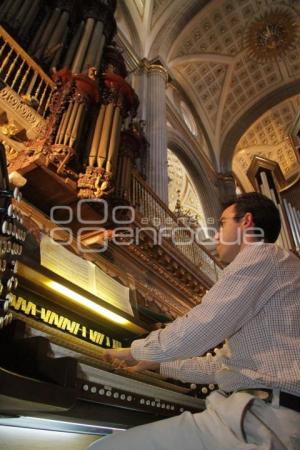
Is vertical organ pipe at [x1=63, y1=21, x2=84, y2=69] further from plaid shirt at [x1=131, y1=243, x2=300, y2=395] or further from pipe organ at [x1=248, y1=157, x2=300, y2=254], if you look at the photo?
pipe organ at [x1=248, y1=157, x2=300, y2=254]

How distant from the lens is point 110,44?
7234 mm

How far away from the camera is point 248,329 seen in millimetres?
1362

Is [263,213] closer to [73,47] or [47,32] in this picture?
[73,47]

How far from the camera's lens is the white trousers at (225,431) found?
112 cm

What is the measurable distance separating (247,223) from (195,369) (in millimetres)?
786

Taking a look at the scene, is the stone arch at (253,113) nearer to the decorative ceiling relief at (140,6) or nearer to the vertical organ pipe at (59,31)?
the decorative ceiling relief at (140,6)

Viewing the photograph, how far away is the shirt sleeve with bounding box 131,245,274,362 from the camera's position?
129cm

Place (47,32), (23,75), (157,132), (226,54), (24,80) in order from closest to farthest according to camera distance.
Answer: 1. (24,80)
2. (23,75)
3. (47,32)
4. (157,132)
5. (226,54)

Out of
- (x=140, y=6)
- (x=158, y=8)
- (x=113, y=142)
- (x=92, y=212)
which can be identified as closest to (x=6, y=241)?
(x=92, y=212)

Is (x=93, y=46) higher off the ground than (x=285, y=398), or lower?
higher

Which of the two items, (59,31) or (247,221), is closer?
(247,221)

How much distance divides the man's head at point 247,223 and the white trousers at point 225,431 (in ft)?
2.54

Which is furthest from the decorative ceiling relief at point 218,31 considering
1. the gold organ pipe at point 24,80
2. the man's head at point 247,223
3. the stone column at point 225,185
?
the man's head at point 247,223

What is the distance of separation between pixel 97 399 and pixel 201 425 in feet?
1.89
